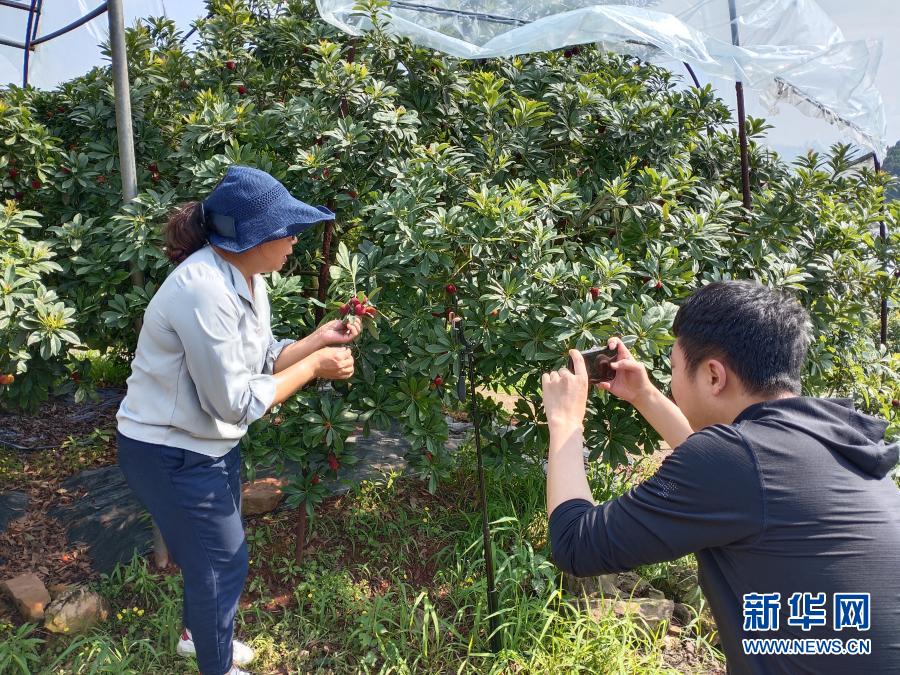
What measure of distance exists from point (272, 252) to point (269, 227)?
0.37 feet

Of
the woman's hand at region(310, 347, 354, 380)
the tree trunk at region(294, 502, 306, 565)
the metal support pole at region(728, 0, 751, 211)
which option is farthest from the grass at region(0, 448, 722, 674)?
the metal support pole at region(728, 0, 751, 211)

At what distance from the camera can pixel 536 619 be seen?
2791 mm

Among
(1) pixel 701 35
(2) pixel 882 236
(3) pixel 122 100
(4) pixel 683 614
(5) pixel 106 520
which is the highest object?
(1) pixel 701 35

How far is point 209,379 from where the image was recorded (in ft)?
6.59

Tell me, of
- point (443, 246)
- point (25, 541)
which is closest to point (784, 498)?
point (443, 246)

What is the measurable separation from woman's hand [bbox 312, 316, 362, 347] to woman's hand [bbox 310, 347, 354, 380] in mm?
127

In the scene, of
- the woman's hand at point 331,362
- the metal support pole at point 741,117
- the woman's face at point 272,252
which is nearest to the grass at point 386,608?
the woman's hand at point 331,362

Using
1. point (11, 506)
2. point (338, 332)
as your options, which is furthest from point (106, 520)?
point (338, 332)

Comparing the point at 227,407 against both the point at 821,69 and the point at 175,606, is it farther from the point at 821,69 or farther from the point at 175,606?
the point at 821,69

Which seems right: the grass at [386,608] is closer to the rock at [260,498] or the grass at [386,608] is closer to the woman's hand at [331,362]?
the rock at [260,498]

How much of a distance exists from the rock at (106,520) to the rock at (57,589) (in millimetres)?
173

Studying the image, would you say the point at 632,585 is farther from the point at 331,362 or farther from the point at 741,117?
the point at 741,117

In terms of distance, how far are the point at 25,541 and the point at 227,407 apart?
2101 millimetres

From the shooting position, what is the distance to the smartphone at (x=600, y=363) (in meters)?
1.93
